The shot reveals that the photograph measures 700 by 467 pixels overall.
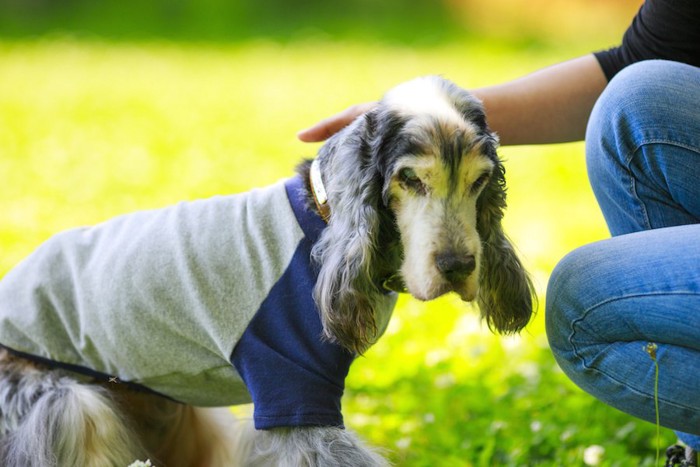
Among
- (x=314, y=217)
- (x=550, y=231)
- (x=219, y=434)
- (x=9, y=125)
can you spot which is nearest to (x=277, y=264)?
(x=314, y=217)

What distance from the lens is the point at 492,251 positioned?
2281 millimetres

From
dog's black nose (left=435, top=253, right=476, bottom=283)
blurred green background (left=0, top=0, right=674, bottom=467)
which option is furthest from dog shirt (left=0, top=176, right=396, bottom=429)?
blurred green background (left=0, top=0, right=674, bottom=467)

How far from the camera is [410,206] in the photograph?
2.07 meters

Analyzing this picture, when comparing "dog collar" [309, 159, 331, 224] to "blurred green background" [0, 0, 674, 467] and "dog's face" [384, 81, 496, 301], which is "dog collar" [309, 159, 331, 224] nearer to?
"dog's face" [384, 81, 496, 301]

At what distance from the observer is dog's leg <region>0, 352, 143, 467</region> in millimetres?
2268

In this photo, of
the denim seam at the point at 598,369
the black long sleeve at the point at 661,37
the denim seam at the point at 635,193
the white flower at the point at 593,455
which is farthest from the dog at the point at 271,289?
the black long sleeve at the point at 661,37

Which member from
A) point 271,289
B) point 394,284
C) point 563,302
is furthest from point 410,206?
point 563,302

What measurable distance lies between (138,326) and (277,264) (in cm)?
43

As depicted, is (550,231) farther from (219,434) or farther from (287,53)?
(287,53)

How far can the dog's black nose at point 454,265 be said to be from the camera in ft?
6.52

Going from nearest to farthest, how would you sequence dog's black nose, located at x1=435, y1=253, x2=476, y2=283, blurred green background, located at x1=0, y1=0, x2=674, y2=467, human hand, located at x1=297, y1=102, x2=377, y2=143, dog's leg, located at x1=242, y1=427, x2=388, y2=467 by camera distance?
dog's black nose, located at x1=435, y1=253, x2=476, y2=283, dog's leg, located at x1=242, y1=427, x2=388, y2=467, human hand, located at x1=297, y1=102, x2=377, y2=143, blurred green background, located at x1=0, y1=0, x2=674, y2=467

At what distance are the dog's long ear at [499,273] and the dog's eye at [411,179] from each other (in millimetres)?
223

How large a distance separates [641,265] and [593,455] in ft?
2.62

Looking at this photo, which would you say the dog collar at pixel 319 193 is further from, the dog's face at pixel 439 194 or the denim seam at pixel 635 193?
the denim seam at pixel 635 193
